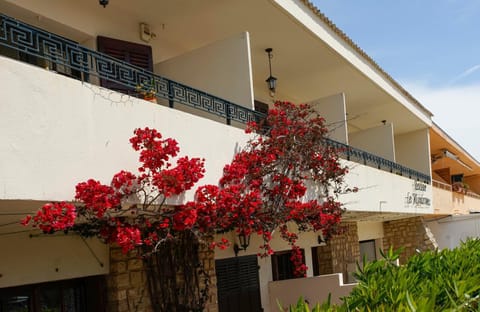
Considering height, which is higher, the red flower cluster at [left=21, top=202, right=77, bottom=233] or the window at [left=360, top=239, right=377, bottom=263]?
the red flower cluster at [left=21, top=202, right=77, bottom=233]

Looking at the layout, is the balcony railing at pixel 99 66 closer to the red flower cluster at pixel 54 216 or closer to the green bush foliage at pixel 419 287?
the red flower cluster at pixel 54 216

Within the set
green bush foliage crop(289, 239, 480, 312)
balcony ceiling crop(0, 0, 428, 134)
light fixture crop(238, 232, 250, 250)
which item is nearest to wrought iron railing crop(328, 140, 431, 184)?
balcony ceiling crop(0, 0, 428, 134)

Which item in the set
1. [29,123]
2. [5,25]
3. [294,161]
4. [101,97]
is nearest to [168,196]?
[101,97]

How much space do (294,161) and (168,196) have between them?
3235 millimetres

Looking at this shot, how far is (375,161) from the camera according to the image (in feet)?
43.4

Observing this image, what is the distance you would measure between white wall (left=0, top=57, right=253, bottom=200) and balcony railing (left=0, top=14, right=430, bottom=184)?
1.04 ft

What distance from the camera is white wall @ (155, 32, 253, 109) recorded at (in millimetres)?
8414

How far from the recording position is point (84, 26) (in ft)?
26.9

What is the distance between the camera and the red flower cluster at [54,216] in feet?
15.5

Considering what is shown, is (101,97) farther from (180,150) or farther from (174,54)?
(174,54)

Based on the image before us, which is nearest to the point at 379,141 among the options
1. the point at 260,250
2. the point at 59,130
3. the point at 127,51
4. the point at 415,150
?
the point at 415,150

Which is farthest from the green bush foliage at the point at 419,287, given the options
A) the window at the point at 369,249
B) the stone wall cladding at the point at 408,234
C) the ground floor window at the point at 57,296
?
the stone wall cladding at the point at 408,234

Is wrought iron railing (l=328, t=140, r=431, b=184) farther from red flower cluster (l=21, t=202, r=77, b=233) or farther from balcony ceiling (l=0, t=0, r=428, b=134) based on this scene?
red flower cluster (l=21, t=202, r=77, b=233)

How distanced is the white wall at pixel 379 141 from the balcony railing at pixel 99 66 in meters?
6.28
